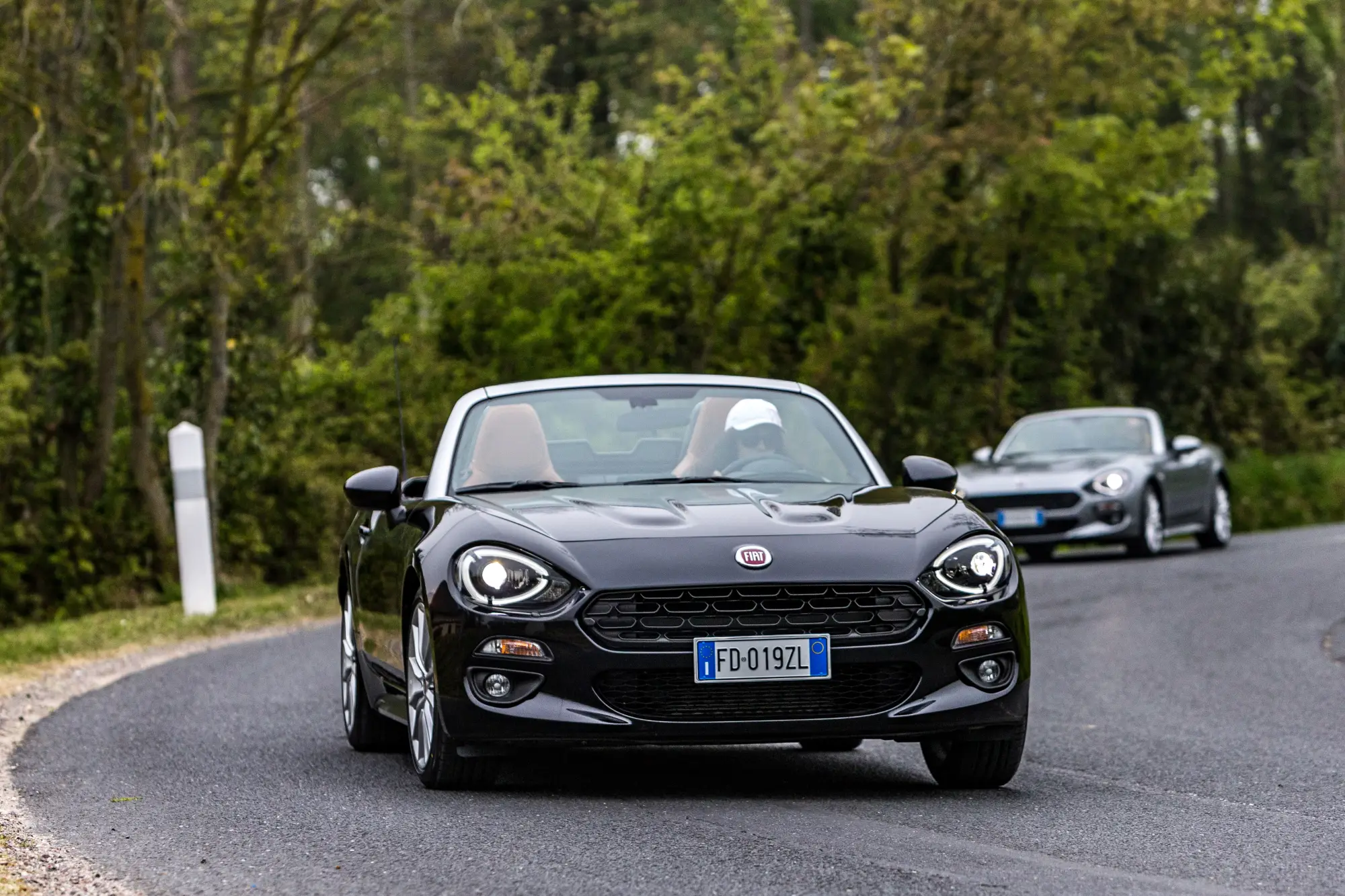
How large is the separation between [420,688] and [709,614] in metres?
1.10

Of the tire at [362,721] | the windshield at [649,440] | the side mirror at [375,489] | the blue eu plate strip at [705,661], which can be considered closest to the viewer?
the blue eu plate strip at [705,661]

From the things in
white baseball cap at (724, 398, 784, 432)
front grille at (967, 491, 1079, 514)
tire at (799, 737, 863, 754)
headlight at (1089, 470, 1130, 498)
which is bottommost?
front grille at (967, 491, 1079, 514)

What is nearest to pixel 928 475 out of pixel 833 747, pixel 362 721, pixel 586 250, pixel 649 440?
pixel 649 440

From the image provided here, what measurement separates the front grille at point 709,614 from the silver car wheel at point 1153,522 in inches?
571

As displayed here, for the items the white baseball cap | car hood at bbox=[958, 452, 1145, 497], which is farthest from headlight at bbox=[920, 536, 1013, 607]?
car hood at bbox=[958, 452, 1145, 497]

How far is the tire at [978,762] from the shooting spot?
7070 mm

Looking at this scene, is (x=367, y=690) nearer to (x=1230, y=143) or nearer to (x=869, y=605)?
(x=869, y=605)

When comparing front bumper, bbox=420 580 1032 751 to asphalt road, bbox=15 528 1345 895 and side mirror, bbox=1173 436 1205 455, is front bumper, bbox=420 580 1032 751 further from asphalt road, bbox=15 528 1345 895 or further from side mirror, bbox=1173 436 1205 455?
side mirror, bbox=1173 436 1205 455

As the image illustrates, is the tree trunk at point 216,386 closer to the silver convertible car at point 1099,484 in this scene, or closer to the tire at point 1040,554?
the silver convertible car at point 1099,484

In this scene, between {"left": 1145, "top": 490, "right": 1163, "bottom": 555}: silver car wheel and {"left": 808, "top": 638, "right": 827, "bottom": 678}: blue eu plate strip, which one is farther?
{"left": 1145, "top": 490, "right": 1163, "bottom": 555}: silver car wheel

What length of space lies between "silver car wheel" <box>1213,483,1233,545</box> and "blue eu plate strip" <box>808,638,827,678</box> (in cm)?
1664

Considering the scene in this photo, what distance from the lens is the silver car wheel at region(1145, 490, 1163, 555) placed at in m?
20.7

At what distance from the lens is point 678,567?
662 cm

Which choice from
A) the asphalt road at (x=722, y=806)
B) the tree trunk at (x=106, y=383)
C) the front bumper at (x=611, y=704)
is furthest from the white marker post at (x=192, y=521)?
the front bumper at (x=611, y=704)
